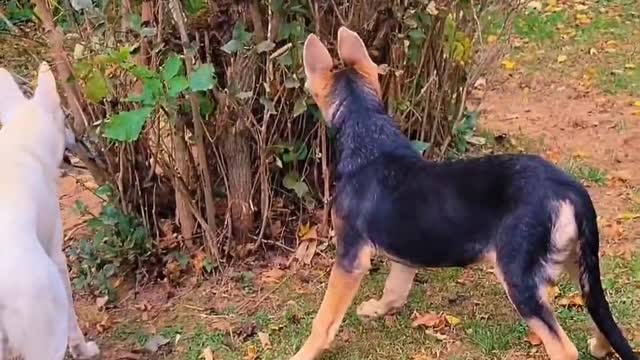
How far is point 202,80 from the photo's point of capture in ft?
13.5

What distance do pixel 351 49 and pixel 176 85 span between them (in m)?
0.74

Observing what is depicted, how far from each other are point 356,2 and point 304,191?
98cm

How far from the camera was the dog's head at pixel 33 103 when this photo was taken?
4051 millimetres

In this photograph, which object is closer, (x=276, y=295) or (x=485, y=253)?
(x=485, y=253)

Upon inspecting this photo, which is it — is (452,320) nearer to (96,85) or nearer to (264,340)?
(264,340)

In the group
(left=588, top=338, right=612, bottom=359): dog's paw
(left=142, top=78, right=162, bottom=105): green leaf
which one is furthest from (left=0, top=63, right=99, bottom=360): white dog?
(left=588, top=338, right=612, bottom=359): dog's paw

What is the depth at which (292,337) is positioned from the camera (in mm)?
4449

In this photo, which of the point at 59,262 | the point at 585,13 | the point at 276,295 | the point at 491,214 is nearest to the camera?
the point at 491,214

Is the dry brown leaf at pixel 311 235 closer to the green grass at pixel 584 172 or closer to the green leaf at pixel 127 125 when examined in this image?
the green leaf at pixel 127 125

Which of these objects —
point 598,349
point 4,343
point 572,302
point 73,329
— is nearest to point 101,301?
point 73,329

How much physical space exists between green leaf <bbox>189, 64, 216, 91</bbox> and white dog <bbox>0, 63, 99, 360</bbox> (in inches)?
22.5

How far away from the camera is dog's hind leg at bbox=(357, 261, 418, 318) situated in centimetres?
449

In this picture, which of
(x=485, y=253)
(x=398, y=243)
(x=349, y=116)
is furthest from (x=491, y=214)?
(x=349, y=116)

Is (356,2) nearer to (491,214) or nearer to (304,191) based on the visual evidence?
(304,191)
